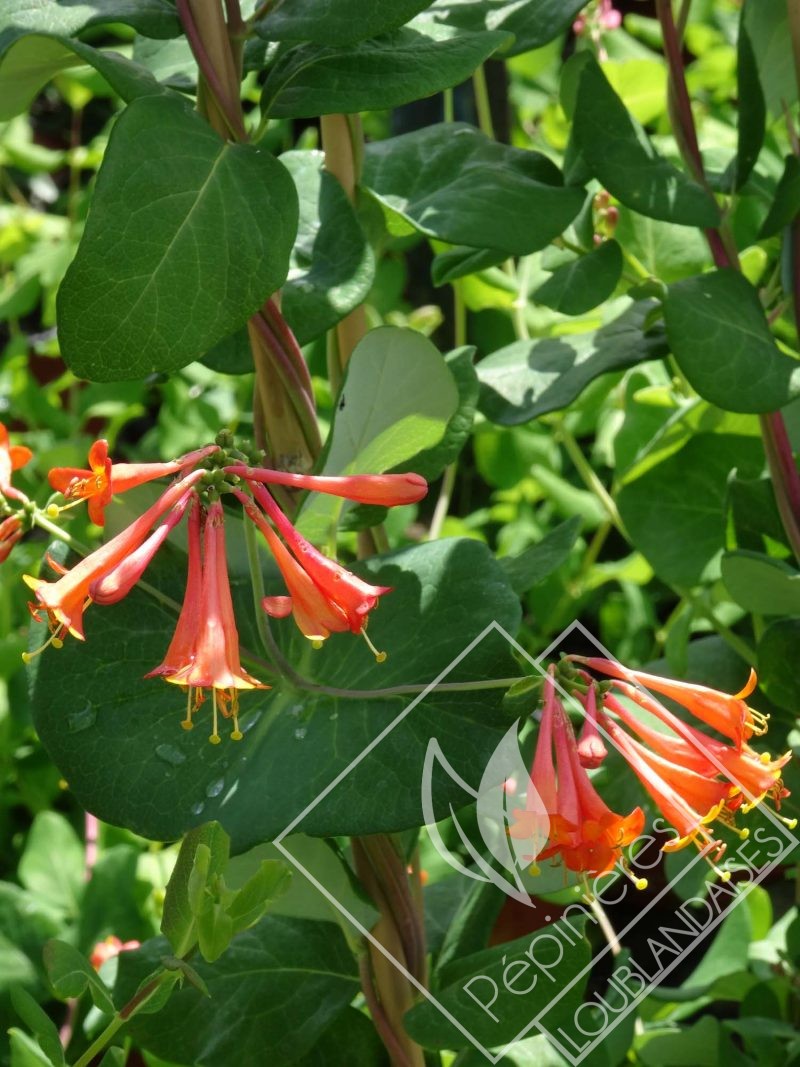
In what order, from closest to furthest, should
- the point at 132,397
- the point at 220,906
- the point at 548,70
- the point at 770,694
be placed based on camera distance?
the point at 220,906, the point at 770,694, the point at 132,397, the point at 548,70

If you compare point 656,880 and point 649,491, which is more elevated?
point 649,491

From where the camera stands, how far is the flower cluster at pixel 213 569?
0.46m

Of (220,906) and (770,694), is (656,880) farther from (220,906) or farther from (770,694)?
(220,906)

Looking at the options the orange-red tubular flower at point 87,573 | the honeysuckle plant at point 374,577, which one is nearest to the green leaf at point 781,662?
the honeysuckle plant at point 374,577

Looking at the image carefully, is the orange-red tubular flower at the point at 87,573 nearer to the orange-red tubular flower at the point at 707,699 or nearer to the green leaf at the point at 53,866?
the orange-red tubular flower at the point at 707,699

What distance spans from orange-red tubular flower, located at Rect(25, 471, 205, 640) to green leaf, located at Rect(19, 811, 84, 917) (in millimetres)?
430

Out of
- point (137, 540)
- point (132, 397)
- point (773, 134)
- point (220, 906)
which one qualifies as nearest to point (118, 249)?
point (137, 540)

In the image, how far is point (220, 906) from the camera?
0.47 meters

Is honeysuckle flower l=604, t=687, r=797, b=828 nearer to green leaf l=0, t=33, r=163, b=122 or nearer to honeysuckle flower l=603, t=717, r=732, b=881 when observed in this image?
honeysuckle flower l=603, t=717, r=732, b=881

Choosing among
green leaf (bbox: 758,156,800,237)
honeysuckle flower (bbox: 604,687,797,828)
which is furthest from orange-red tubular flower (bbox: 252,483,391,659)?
green leaf (bbox: 758,156,800,237)

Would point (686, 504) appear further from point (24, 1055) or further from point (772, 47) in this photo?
point (24, 1055)

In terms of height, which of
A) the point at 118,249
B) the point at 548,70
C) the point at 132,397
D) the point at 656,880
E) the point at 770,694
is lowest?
the point at 656,880

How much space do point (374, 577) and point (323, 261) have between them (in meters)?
0.15

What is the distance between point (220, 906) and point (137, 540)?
13 cm
